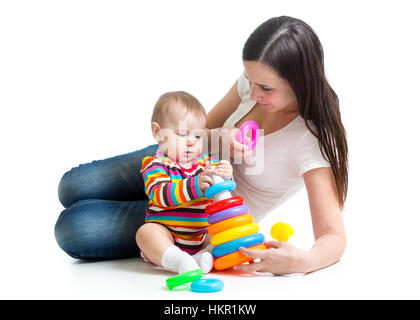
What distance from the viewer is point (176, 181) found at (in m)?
2.41

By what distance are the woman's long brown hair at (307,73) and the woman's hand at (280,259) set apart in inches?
14.2

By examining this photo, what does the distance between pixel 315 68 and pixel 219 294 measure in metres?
1.04

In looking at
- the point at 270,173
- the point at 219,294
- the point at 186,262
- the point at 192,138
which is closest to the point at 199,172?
the point at 192,138

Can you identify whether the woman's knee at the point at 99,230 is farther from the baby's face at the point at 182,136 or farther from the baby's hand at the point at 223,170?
the baby's hand at the point at 223,170

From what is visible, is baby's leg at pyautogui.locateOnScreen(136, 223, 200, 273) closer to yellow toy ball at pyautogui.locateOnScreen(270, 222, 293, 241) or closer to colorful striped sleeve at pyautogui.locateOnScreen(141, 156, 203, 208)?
colorful striped sleeve at pyautogui.locateOnScreen(141, 156, 203, 208)

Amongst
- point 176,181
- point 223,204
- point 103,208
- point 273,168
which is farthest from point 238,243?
point 103,208

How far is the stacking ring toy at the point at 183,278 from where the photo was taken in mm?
2084

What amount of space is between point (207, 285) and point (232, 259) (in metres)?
0.23

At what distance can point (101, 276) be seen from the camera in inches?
95.0

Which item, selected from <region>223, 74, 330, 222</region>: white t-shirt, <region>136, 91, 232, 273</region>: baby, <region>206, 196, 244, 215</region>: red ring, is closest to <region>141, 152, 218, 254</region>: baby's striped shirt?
<region>136, 91, 232, 273</region>: baby

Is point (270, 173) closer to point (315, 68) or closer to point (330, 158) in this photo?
point (330, 158)

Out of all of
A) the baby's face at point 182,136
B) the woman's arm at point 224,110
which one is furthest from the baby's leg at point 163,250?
the woman's arm at point 224,110

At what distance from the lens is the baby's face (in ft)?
8.11

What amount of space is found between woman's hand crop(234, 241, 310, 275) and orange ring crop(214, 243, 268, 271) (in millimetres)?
39
